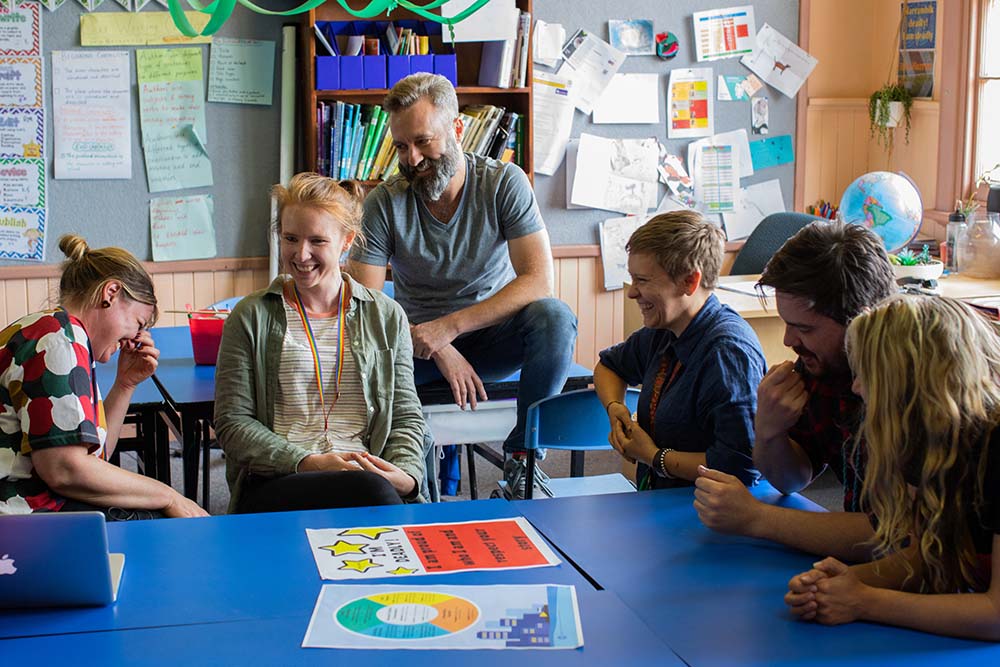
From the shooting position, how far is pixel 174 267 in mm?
4465

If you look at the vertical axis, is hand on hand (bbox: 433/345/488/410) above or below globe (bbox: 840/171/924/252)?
below

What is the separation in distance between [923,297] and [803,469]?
55cm

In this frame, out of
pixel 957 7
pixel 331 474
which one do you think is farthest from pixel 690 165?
pixel 331 474

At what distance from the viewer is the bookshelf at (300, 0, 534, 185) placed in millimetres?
4352

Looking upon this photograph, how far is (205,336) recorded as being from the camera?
3.07m

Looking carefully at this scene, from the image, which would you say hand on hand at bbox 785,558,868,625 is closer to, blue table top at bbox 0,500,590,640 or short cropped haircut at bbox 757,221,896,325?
blue table top at bbox 0,500,590,640

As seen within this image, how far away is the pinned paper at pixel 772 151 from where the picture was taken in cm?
502

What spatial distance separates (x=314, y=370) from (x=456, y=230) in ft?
3.02

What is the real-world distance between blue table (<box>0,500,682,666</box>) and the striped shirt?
58cm

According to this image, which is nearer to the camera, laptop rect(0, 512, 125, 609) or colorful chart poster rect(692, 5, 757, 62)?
laptop rect(0, 512, 125, 609)

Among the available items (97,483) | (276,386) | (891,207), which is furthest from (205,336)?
(891,207)

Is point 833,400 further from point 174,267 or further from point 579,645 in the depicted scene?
point 174,267

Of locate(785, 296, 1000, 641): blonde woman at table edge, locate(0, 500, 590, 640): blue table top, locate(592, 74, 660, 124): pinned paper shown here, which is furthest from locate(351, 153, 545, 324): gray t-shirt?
locate(785, 296, 1000, 641): blonde woman at table edge

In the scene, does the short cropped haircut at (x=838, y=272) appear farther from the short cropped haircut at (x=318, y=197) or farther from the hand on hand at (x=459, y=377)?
the hand on hand at (x=459, y=377)
